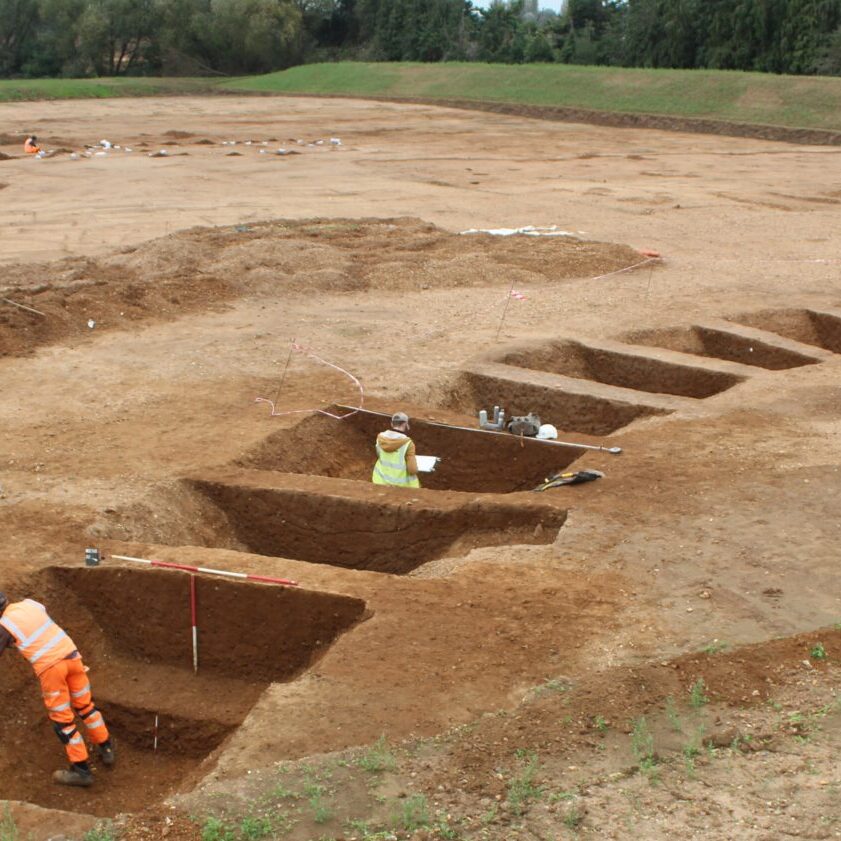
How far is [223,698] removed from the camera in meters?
8.70

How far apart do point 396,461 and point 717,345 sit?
22.0ft

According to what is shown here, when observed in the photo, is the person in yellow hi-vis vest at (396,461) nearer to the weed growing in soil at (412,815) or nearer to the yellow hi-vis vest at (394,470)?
the yellow hi-vis vest at (394,470)

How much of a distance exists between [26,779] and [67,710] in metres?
0.77

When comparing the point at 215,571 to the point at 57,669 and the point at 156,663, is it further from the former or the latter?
the point at 57,669

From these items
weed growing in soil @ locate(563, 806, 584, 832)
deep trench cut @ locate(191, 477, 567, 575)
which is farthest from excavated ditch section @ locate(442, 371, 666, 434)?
weed growing in soil @ locate(563, 806, 584, 832)

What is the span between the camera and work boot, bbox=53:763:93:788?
771 centimetres

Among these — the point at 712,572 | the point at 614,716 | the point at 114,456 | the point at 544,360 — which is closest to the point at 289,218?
the point at 544,360

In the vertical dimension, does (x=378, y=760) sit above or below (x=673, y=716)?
below

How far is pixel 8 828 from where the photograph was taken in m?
6.11

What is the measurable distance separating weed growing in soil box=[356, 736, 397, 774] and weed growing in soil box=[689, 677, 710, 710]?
188cm

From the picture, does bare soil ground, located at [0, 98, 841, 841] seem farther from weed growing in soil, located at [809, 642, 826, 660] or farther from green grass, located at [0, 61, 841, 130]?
green grass, located at [0, 61, 841, 130]

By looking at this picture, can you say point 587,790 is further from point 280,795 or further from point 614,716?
point 280,795

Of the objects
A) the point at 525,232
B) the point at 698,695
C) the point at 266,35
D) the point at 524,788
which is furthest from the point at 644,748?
the point at 266,35

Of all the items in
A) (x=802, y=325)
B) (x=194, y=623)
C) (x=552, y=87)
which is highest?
(x=552, y=87)
